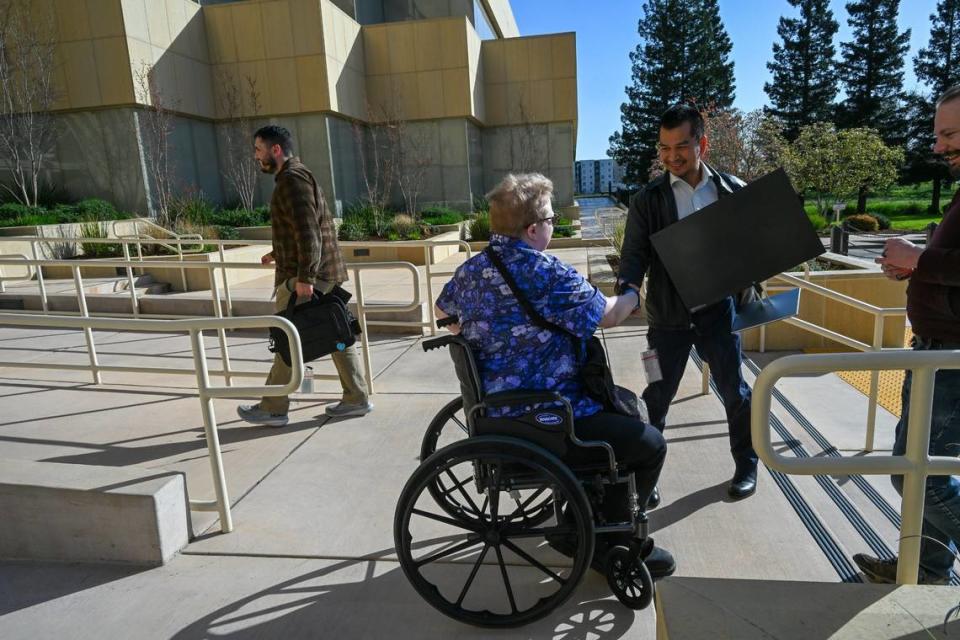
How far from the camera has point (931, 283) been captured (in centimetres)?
205

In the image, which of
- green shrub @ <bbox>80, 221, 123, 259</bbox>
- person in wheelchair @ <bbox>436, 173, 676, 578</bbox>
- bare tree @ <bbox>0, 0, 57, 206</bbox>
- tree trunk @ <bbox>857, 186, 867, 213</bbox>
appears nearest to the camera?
person in wheelchair @ <bbox>436, 173, 676, 578</bbox>

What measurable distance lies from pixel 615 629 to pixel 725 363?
53.7 inches

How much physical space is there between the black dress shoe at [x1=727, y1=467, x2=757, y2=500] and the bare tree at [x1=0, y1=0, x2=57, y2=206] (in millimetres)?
15839

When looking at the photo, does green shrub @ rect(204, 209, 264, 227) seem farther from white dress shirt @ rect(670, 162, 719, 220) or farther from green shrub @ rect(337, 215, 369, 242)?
white dress shirt @ rect(670, 162, 719, 220)

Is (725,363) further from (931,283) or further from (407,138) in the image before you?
(407,138)

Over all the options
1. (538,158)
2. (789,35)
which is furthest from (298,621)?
(789,35)

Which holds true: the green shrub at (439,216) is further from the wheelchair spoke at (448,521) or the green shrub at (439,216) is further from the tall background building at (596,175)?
the tall background building at (596,175)

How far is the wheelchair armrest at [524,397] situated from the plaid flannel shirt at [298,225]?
2085 mm

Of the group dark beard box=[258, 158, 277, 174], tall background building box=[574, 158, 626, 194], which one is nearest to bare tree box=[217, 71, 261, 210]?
dark beard box=[258, 158, 277, 174]

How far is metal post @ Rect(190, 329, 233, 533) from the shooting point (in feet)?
8.77

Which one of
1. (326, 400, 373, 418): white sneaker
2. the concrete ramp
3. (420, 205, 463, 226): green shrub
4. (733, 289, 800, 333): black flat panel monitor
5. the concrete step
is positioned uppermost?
(733, 289, 800, 333): black flat panel monitor

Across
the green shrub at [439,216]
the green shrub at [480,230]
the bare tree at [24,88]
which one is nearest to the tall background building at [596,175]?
the green shrub at [439,216]

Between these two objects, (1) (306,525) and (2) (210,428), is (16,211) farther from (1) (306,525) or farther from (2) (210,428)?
(1) (306,525)

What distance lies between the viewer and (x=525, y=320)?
2.14 m
